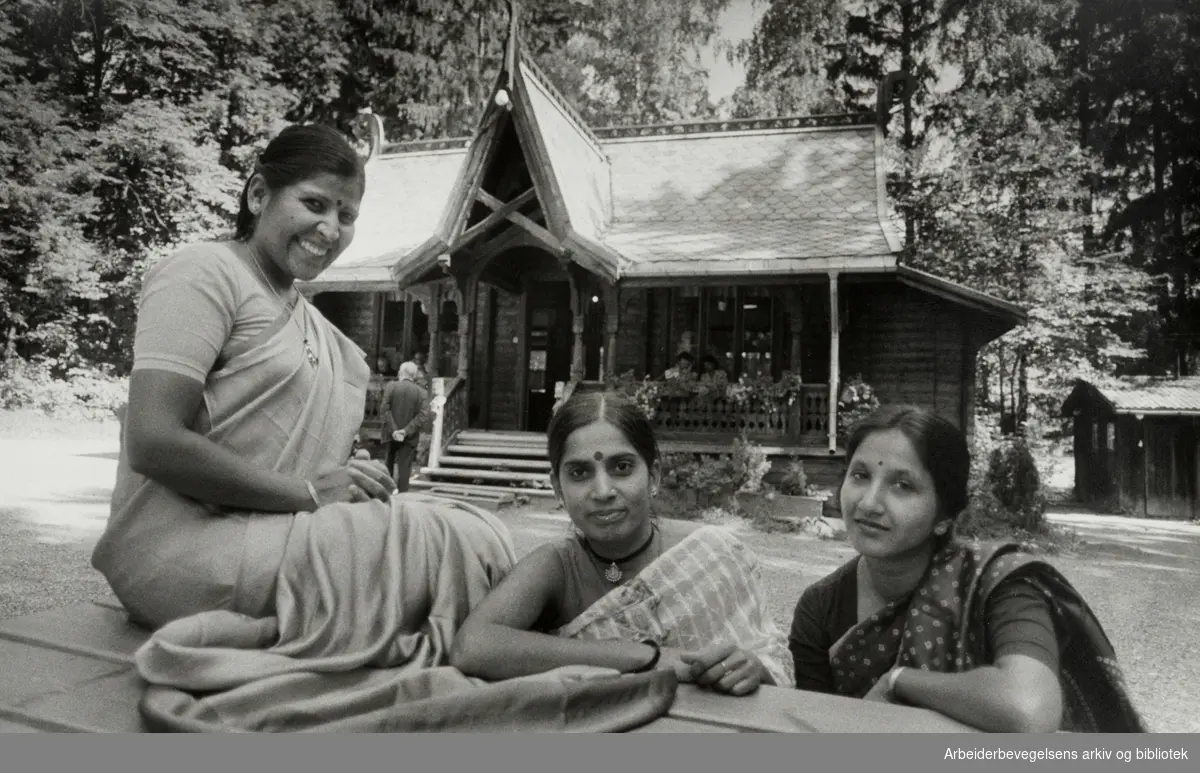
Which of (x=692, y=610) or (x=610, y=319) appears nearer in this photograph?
(x=692, y=610)

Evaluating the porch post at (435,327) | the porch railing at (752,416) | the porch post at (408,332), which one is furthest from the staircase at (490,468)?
the porch post at (408,332)

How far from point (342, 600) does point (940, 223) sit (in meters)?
14.5

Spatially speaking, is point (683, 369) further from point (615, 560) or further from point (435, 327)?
point (615, 560)

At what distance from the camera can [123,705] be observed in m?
1.06

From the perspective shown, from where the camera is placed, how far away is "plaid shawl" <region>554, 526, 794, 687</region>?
1.28m

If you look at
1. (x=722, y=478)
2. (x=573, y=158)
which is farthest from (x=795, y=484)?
(x=573, y=158)

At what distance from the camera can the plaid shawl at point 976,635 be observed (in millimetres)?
1172

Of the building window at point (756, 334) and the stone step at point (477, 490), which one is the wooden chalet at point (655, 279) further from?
the stone step at point (477, 490)

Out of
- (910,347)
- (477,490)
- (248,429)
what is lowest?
(477,490)

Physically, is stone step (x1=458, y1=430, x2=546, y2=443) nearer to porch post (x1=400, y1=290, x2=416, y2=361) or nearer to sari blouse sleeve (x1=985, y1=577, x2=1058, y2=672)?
porch post (x1=400, y1=290, x2=416, y2=361)

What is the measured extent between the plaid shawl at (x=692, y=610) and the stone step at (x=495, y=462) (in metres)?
7.12

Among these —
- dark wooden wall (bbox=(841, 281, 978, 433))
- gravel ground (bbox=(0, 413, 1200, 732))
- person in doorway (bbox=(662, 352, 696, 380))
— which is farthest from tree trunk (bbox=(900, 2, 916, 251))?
person in doorway (bbox=(662, 352, 696, 380))

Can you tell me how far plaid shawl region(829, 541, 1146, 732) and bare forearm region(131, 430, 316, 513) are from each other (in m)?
1.09

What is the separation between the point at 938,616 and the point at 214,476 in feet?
4.18
